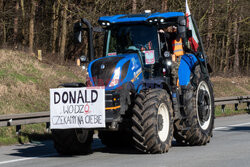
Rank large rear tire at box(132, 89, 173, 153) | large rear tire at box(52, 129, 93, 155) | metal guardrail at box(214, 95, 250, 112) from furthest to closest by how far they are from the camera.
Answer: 1. metal guardrail at box(214, 95, 250, 112)
2. large rear tire at box(52, 129, 93, 155)
3. large rear tire at box(132, 89, 173, 153)

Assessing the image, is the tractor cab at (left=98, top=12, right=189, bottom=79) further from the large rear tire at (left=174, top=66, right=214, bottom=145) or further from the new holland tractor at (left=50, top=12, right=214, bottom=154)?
the large rear tire at (left=174, top=66, right=214, bottom=145)

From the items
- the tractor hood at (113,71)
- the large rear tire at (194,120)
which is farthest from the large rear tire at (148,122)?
the large rear tire at (194,120)

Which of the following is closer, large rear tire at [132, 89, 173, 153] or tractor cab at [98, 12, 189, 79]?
large rear tire at [132, 89, 173, 153]

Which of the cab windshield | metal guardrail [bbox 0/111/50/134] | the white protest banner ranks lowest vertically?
metal guardrail [bbox 0/111/50/134]

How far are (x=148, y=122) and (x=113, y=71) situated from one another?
1170mm

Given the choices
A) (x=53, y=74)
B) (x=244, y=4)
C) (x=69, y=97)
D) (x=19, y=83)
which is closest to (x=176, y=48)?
(x=69, y=97)

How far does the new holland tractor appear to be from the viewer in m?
10.3

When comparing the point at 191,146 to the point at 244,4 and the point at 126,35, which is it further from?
the point at 244,4

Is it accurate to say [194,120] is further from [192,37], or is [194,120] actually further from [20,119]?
[20,119]

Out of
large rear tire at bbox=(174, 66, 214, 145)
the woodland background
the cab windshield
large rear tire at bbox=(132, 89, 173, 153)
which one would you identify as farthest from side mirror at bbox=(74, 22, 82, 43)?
the woodland background

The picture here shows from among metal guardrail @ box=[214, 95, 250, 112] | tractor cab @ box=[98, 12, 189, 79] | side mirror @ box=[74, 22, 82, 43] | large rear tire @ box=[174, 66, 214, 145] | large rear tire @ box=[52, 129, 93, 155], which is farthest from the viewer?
metal guardrail @ box=[214, 95, 250, 112]

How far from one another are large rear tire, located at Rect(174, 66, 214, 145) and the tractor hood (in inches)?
56.5

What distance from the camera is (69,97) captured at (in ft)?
34.4

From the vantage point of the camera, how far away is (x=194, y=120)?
38.7 ft
